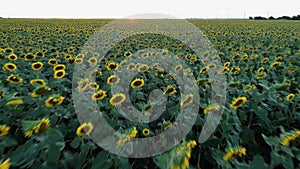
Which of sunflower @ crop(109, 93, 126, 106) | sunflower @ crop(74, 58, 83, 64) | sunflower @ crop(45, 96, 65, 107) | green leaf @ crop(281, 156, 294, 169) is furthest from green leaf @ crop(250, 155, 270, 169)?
sunflower @ crop(74, 58, 83, 64)

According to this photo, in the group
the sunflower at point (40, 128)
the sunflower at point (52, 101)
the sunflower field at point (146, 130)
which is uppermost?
the sunflower at point (40, 128)

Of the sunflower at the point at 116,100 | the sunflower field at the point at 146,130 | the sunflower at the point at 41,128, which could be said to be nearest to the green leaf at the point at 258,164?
the sunflower field at the point at 146,130

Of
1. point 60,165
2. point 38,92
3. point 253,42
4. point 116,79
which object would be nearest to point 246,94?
point 116,79

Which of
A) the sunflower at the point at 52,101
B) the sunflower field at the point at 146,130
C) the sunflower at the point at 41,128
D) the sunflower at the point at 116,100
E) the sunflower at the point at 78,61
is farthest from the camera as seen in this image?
the sunflower at the point at 78,61

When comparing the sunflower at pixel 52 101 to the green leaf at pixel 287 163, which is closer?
the green leaf at pixel 287 163

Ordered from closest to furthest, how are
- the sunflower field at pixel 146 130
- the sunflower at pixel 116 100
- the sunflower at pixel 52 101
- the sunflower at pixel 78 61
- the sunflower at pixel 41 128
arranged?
the sunflower field at pixel 146 130
the sunflower at pixel 41 128
the sunflower at pixel 52 101
the sunflower at pixel 116 100
the sunflower at pixel 78 61

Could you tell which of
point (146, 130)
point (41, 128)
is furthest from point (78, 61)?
point (41, 128)

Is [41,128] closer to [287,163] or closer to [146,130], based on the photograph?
[146,130]

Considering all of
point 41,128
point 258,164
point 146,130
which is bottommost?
point 146,130

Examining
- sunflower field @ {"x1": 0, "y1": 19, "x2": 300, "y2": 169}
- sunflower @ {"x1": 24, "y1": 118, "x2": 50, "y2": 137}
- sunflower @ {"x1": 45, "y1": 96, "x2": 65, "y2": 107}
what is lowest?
sunflower field @ {"x1": 0, "y1": 19, "x2": 300, "y2": 169}

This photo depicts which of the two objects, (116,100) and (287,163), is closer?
(287,163)

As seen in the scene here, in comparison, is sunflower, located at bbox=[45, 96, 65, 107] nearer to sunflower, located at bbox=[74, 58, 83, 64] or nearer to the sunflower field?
the sunflower field

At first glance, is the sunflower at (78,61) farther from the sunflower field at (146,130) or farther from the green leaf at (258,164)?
the green leaf at (258,164)

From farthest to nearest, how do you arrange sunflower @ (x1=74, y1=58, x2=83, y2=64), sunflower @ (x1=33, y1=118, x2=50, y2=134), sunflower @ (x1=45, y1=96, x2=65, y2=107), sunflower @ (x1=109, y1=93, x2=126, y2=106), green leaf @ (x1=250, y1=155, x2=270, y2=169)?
sunflower @ (x1=74, y1=58, x2=83, y2=64)
sunflower @ (x1=109, y1=93, x2=126, y2=106)
sunflower @ (x1=45, y1=96, x2=65, y2=107)
sunflower @ (x1=33, y1=118, x2=50, y2=134)
green leaf @ (x1=250, y1=155, x2=270, y2=169)
